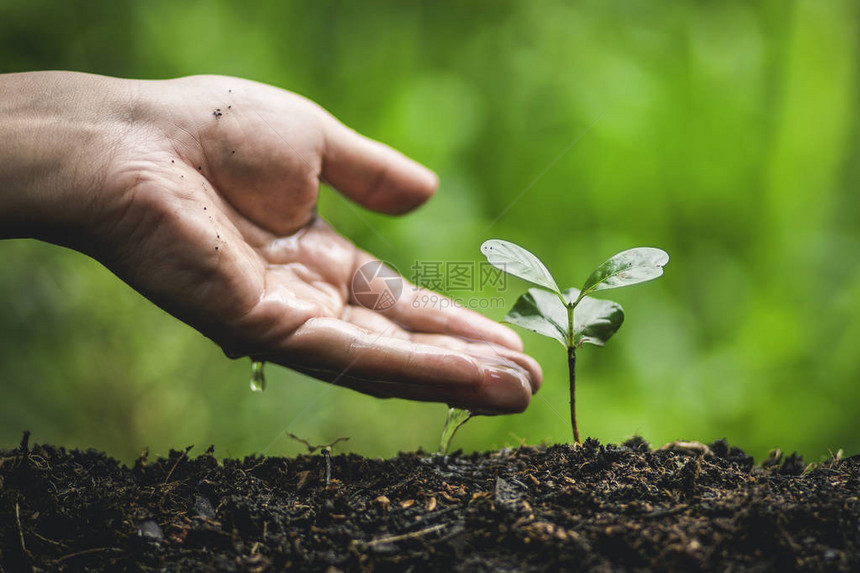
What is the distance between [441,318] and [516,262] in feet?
1.10

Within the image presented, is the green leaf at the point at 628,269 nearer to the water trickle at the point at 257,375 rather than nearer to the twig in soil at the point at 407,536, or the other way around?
the twig in soil at the point at 407,536

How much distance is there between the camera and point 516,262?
104 centimetres

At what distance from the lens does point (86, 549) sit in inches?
33.8

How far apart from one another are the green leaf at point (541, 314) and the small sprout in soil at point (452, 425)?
234 millimetres

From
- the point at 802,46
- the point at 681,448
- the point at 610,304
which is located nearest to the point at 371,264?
the point at 610,304

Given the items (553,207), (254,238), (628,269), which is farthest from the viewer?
(553,207)

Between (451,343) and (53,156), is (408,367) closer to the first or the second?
(451,343)

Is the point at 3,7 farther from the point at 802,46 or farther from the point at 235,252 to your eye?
the point at 802,46

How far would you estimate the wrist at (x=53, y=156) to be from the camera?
1.12 meters

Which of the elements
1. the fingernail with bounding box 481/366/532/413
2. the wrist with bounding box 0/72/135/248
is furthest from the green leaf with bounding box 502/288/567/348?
the wrist with bounding box 0/72/135/248

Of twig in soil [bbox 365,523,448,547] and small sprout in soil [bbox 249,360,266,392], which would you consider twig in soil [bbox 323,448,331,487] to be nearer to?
twig in soil [bbox 365,523,448,547]

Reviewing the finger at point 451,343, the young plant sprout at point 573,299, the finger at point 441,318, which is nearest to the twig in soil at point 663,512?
the young plant sprout at point 573,299

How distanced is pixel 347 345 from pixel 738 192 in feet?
5.96

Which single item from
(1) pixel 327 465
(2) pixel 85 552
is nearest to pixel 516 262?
(1) pixel 327 465
